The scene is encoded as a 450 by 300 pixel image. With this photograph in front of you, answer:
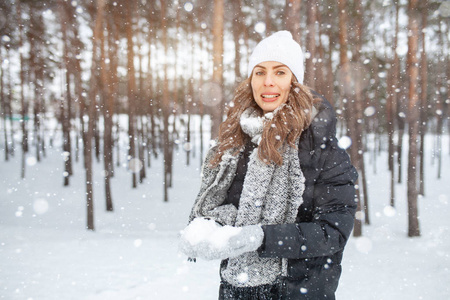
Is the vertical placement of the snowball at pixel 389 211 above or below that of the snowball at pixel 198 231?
below

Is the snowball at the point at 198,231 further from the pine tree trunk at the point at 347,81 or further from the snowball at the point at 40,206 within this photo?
the snowball at the point at 40,206

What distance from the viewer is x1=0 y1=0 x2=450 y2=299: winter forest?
625cm

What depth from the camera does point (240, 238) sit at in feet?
4.37

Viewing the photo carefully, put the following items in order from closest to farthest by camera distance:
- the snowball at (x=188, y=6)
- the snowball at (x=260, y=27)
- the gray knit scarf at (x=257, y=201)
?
the gray knit scarf at (x=257, y=201) → the snowball at (x=260, y=27) → the snowball at (x=188, y=6)

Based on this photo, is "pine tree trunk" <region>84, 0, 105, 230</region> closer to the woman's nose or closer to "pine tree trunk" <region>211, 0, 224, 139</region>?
"pine tree trunk" <region>211, 0, 224, 139</region>

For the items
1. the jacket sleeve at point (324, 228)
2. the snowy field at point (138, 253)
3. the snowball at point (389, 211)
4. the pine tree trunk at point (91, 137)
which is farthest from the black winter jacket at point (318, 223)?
the snowball at point (389, 211)

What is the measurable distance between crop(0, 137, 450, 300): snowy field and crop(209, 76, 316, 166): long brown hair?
15.0ft

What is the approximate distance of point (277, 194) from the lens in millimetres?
1526

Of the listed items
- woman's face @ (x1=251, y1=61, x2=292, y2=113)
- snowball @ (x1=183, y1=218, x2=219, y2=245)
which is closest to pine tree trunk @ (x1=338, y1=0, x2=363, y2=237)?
woman's face @ (x1=251, y1=61, x2=292, y2=113)

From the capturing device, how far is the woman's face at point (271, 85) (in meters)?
1.66

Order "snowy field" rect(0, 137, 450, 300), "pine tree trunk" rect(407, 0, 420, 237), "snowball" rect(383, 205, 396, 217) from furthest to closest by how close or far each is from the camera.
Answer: "snowball" rect(383, 205, 396, 217)
"pine tree trunk" rect(407, 0, 420, 237)
"snowy field" rect(0, 137, 450, 300)

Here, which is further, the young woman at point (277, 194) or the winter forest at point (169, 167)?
the winter forest at point (169, 167)

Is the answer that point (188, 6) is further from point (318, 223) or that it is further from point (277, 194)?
point (318, 223)

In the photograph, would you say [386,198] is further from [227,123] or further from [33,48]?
[33,48]
